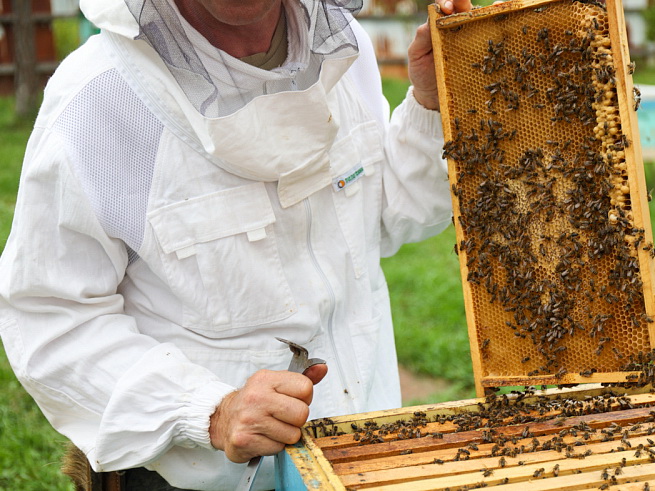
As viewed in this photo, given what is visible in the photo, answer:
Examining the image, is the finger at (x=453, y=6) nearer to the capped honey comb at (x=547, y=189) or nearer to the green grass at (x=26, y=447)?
the capped honey comb at (x=547, y=189)

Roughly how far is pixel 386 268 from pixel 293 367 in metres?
5.62

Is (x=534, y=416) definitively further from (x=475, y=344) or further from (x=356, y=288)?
(x=356, y=288)

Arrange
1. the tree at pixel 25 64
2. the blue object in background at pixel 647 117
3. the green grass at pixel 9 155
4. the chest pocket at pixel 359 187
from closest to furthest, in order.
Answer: the chest pocket at pixel 359 187 → the blue object in background at pixel 647 117 → the green grass at pixel 9 155 → the tree at pixel 25 64

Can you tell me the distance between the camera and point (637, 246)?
248 cm

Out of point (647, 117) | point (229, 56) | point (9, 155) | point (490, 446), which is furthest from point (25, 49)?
point (490, 446)

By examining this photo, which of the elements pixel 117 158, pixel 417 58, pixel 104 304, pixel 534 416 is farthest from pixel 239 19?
pixel 534 416

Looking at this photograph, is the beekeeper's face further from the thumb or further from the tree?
the tree

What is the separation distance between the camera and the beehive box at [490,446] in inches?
79.0

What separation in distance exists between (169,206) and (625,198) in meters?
1.44

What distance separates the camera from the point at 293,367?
2453 mm

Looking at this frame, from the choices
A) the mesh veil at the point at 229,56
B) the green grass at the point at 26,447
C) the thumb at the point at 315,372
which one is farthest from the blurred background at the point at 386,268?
the mesh veil at the point at 229,56

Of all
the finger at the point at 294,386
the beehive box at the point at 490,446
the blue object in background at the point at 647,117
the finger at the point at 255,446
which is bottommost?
the blue object in background at the point at 647,117

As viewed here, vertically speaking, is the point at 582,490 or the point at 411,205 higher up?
the point at 411,205

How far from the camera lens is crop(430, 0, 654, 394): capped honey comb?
250cm
